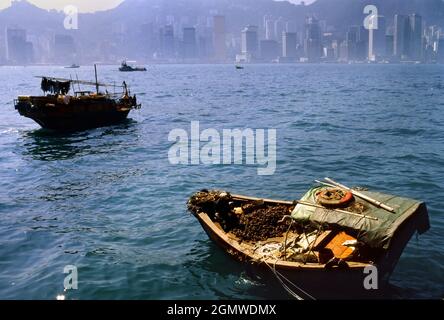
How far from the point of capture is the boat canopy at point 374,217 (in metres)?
12.0

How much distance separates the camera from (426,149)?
106 feet

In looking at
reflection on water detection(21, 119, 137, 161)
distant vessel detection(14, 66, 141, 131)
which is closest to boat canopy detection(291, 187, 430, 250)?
reflection on water detection(21, 119, 137, 161)

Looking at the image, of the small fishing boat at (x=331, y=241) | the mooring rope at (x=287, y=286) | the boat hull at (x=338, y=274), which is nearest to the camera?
the boat hull at (x=338, y=274)

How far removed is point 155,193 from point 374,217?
1331 centimetres

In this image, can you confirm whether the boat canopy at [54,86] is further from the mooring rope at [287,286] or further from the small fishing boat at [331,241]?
the mooring rope at [287,286]

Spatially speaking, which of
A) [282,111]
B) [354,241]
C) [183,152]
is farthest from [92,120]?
[354,241]

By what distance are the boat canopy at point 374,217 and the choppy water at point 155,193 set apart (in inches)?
89.7

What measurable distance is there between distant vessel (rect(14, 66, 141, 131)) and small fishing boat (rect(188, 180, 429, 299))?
100ft

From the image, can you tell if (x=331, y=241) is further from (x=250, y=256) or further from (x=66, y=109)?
(x=66, y=109)

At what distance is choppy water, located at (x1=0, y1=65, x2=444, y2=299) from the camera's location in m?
14.3

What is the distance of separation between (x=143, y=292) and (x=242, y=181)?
12.3 metres

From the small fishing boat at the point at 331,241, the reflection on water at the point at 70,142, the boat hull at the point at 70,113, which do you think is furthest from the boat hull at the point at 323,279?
the boat hull at the point at 70,113

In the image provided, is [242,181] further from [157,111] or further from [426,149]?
[157,111]

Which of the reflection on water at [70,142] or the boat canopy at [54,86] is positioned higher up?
the boat canopy at [54,86]
